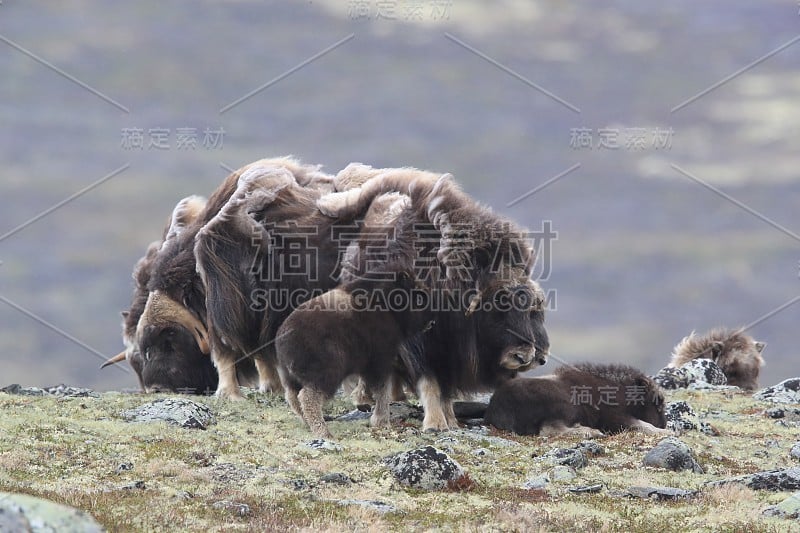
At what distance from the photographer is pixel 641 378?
945 centimetres

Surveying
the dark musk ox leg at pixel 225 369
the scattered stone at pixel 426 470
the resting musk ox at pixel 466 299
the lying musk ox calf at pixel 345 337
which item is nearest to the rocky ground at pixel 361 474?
the scattered stone at pixel 426 470

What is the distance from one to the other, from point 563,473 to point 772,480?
140cm

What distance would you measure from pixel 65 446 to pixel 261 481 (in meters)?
1.64

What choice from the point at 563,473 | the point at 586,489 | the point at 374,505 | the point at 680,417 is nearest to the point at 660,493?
the point at 586,489

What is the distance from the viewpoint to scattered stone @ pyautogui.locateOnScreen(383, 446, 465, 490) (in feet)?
21.2

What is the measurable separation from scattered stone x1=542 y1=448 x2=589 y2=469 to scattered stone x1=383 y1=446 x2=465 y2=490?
1013 millimetres

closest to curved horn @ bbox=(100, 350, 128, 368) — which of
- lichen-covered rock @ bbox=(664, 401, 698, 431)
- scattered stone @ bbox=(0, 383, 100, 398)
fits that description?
scattered stone @ bbox=(0, 383, 100, 398)

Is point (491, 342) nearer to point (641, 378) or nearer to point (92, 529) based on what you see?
point (641, 378)

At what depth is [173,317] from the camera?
10.8m

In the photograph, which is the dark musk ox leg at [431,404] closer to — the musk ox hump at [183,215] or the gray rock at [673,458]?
the gray rock at [673,458]

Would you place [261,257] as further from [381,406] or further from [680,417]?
[680,417]

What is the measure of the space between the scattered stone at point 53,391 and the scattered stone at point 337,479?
4.55m

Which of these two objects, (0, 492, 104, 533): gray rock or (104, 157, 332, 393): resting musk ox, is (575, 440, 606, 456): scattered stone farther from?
(0, 492, 104, 533): gray rock

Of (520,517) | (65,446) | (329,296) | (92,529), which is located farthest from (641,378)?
(92,529)
